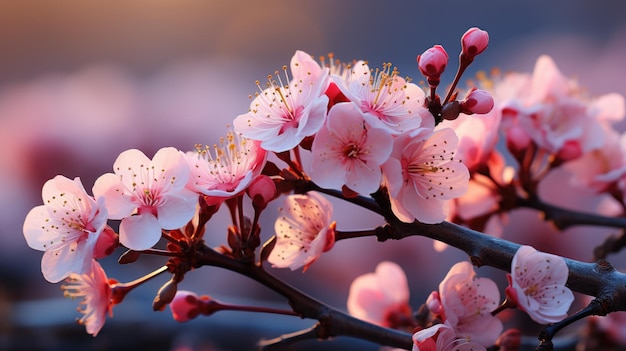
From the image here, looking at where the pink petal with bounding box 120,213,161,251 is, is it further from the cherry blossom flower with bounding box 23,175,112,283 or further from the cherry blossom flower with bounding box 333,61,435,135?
the cherry blossom flower with bounding box 333,61,435,135

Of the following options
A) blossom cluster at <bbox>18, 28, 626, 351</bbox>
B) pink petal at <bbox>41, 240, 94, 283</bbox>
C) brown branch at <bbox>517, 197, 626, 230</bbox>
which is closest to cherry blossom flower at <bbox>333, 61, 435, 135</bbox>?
blossom cluster at <bbox>18, 28, 626, 351</bbox>

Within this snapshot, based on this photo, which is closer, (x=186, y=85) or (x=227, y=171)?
(x=227, y=171)

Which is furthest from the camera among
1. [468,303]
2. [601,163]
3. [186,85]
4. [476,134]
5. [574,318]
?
[186,85]

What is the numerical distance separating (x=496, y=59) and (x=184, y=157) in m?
4.19

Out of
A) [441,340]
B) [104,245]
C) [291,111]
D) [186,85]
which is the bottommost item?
[186,85]

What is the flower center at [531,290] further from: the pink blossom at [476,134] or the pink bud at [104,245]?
the pink bud at [104,245]

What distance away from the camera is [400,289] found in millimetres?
1071

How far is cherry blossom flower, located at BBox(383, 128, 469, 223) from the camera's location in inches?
28.6

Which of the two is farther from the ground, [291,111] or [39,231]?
[291,111]

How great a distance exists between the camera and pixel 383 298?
1065mm

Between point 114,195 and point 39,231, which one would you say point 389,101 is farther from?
point 39,231

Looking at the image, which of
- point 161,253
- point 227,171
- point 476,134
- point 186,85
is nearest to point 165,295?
point 161,253

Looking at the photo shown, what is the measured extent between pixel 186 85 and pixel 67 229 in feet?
8.71

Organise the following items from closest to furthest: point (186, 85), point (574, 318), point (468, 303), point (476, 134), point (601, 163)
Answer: point (574, 318) < point (468, 303) < point (476, 134) < point (601, 163) < point (186, 85)
